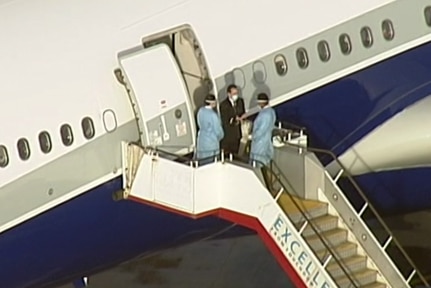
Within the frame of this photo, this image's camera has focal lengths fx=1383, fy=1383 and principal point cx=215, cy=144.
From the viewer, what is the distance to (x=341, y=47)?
51.5 feet

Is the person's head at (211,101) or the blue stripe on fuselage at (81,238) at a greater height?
the person's head at (211,101)

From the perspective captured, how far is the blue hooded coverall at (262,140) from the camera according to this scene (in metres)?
14.2

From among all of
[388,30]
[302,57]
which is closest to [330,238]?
[302,57]

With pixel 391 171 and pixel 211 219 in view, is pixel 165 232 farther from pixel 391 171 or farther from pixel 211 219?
pixel 391 171

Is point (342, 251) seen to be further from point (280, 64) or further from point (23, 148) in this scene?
point (23, 148)

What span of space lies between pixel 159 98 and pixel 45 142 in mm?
1334

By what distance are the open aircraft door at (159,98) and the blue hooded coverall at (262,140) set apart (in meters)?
0.66

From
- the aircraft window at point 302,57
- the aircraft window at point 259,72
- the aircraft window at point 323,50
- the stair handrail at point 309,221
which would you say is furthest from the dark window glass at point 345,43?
the stair handrail at point 309,221

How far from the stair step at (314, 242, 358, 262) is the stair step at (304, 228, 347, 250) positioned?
0.04 metres

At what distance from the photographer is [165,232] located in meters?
14.8

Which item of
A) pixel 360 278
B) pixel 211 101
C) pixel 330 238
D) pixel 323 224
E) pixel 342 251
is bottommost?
pixel 360 278

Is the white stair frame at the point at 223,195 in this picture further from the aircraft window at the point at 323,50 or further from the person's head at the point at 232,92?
the aircraft window at the point at 323,50

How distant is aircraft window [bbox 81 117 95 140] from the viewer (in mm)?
13727

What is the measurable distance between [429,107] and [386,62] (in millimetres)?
828
